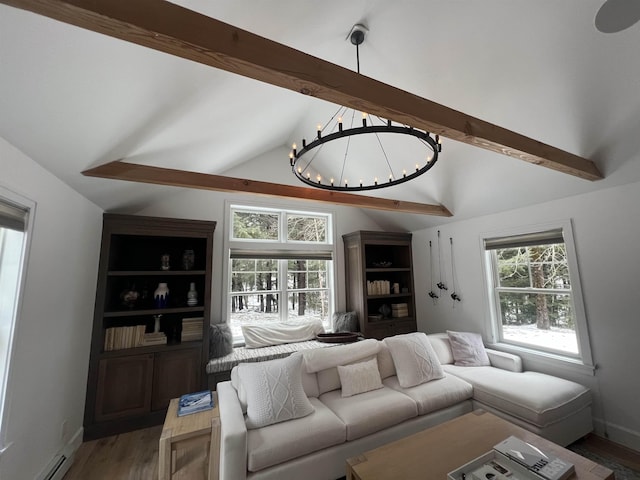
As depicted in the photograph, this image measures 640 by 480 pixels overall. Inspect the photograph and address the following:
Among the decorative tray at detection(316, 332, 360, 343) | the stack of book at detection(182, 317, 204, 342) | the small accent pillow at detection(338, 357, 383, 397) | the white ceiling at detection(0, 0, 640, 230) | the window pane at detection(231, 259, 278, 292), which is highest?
the white ceiling at detection(0, 0, 640, 230)

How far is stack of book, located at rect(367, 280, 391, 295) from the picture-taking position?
444cm

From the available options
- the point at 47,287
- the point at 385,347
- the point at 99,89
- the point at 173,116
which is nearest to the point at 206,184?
the point at 173,116

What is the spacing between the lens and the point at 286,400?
2.03 m

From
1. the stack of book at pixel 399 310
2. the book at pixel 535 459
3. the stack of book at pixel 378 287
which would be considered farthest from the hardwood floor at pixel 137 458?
the stack of book at pixel 378 287

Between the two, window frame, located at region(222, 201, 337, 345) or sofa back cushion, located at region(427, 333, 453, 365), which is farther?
window frame, located at region(222, 201, 337, 345)

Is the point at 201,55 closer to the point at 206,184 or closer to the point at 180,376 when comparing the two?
the point at 206,184

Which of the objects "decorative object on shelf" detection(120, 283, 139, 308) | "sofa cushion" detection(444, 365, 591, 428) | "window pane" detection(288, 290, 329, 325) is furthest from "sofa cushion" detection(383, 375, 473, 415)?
"decorative object on shelf" detection(120, 283, 139, 308)

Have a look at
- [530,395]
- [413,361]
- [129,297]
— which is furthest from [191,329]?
[530,395]

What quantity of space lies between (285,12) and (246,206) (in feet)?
8.91

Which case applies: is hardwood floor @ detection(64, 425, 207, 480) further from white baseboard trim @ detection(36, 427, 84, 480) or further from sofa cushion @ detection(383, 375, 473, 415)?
sofa cushion @ detection(383, 375, 473, 415)

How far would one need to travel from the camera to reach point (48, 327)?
75.2 inches

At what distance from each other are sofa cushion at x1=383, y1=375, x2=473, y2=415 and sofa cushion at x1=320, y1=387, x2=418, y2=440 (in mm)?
106

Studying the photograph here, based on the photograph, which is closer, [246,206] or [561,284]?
[561,284]

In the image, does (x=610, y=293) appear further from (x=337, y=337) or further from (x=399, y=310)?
(x=337, y=337)
